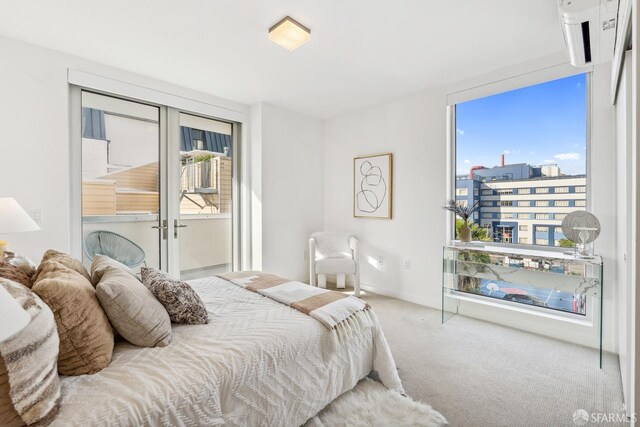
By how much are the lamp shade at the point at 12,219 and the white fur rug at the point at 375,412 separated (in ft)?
6.93

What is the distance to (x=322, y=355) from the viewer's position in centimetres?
163

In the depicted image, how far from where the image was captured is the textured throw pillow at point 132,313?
1.33m

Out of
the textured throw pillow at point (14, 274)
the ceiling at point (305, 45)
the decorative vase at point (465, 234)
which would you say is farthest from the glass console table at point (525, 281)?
the textured throw pillow at point (14, 274)

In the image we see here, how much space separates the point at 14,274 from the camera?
1354mm

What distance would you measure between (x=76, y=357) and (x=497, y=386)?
7.55 feet

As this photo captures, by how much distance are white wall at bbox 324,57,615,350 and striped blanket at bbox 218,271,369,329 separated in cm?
183

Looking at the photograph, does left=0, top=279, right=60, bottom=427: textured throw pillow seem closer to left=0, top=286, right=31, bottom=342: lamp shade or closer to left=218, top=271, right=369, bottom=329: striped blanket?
left=0, top=286, right=31, bottom=342: lamp shade

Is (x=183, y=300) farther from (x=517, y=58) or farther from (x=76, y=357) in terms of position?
(x=517, y=58)

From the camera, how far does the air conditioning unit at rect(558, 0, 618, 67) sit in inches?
63.5

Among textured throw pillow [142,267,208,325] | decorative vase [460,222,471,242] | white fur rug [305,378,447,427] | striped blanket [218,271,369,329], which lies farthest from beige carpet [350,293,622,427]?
textured throw pillow [142,267,208,325]

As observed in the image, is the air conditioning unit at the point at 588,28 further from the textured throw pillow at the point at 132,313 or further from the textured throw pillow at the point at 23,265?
the textured throw pillow at the point at 23,265

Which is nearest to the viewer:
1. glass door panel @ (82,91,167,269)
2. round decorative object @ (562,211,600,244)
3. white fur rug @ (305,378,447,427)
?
white fur rug @ (305,378,447,427)

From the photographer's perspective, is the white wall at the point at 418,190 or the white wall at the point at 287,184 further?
the white wall at the point at 287,184

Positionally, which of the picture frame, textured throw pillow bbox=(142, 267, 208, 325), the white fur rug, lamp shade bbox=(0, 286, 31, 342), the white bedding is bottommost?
the white fur rug
